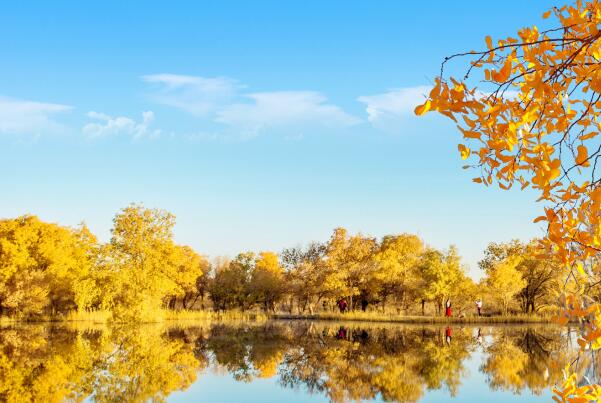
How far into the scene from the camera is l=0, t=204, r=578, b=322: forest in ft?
102

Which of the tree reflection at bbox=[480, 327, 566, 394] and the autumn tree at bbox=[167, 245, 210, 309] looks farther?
the autumn tree at bbox=[167, 245, 210, 309]

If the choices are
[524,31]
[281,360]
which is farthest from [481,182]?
[281,360]

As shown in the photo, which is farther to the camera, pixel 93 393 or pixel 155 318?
pixel 155 318

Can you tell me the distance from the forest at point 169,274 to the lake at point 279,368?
884cm

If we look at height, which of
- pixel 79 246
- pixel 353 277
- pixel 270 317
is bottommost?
pixel 270 317

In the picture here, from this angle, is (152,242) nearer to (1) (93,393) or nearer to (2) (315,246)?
(2) (315,246)

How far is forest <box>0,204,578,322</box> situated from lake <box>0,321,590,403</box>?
8842mm

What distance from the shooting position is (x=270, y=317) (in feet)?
128

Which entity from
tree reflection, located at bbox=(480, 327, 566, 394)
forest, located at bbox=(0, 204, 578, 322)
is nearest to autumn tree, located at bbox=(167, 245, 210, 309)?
forest, located at bbox=(0, 204, 578, 322)

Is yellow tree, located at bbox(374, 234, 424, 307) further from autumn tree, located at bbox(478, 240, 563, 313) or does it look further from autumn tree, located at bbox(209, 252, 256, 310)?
autumn tree, located at bbox(209, 252, 256, 310)

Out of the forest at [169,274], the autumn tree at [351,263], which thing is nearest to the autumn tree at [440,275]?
the forest at [169,274]

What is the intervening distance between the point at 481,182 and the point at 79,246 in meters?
37.8

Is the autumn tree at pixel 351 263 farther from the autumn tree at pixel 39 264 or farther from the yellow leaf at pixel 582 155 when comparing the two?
the yellow leaf at pixel 582 155

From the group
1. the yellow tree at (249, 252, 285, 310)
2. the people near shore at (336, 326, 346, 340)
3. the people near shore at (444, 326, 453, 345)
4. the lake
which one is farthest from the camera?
the yellow tree at (249, 252, 285, 310)
